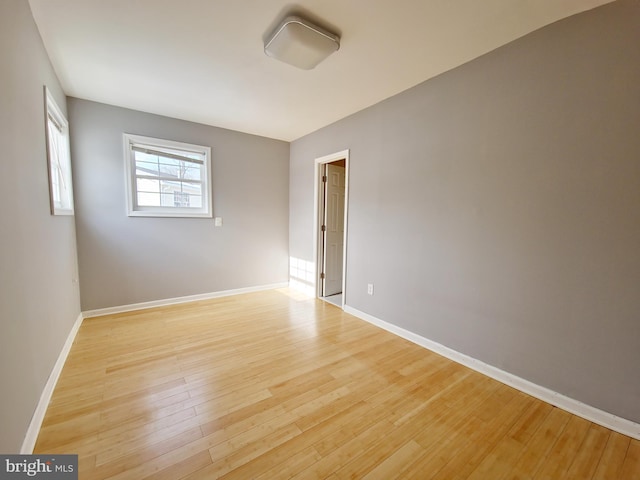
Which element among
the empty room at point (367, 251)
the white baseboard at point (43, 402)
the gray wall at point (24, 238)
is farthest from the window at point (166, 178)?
the white baseboard at point (43, 402)

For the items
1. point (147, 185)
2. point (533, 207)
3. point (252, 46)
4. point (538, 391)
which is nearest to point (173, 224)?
point (147, 185)

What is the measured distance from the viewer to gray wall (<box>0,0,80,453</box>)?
1.21 m

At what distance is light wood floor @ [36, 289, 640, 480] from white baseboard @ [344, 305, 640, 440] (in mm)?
51

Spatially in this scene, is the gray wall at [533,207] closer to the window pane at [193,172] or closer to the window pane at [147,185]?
the window pane at [193,172]

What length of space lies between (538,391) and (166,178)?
4.56 meters

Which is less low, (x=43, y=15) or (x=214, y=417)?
(x=43, y=15)

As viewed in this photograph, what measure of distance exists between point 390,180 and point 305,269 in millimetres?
2163

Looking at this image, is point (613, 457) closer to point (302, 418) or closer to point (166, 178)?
point (302, 418)

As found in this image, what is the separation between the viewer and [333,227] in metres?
4.08

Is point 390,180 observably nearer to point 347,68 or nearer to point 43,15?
point 347,68

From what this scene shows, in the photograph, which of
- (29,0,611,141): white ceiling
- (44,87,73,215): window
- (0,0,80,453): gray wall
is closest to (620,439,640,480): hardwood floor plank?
(29,0,611,141): white ceiling

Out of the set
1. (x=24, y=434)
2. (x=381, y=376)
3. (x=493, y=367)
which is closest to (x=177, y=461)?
(x=24, y=434)

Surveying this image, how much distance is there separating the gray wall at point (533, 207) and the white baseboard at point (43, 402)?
2807 mm

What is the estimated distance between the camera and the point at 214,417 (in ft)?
5.17
